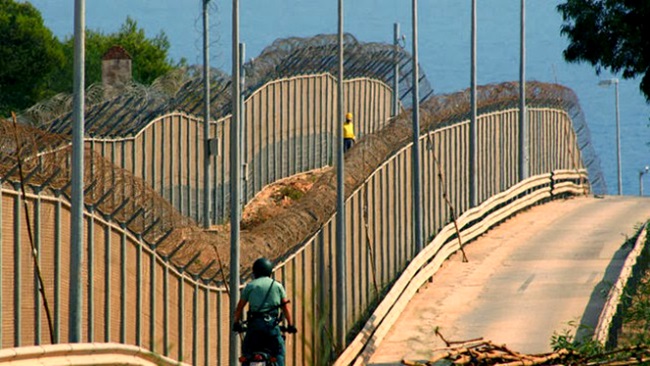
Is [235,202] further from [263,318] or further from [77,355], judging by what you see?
[77,355]

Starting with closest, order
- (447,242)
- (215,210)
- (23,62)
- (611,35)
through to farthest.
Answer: (611,35), (447,242), (215,210), (23,62)

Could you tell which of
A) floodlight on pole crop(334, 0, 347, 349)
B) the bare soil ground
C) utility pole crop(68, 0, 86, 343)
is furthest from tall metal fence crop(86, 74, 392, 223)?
utility pole crop(68, 0, 86, 343)

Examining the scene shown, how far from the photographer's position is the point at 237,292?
2284 centimetres

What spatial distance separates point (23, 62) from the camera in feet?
295

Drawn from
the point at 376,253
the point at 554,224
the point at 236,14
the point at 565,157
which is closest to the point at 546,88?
the point at 565,157

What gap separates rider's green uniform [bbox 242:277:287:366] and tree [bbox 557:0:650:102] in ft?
51.2

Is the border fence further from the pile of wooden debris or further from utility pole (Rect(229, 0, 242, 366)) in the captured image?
the pile of wooden debris

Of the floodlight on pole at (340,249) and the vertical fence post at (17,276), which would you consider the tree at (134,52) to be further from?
the vertical fence post at (17,276)

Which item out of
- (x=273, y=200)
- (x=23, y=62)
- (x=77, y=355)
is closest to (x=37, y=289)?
(x=77, y=355)

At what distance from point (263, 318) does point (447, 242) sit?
20867 millimetres

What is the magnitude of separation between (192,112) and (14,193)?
2301 cm

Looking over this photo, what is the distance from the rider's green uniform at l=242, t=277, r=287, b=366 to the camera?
54.8 ft

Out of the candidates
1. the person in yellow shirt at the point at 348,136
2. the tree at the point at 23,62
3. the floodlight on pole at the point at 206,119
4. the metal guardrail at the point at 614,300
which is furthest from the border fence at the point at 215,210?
the tree at the point at 23,62

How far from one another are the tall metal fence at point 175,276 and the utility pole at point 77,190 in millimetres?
1048
